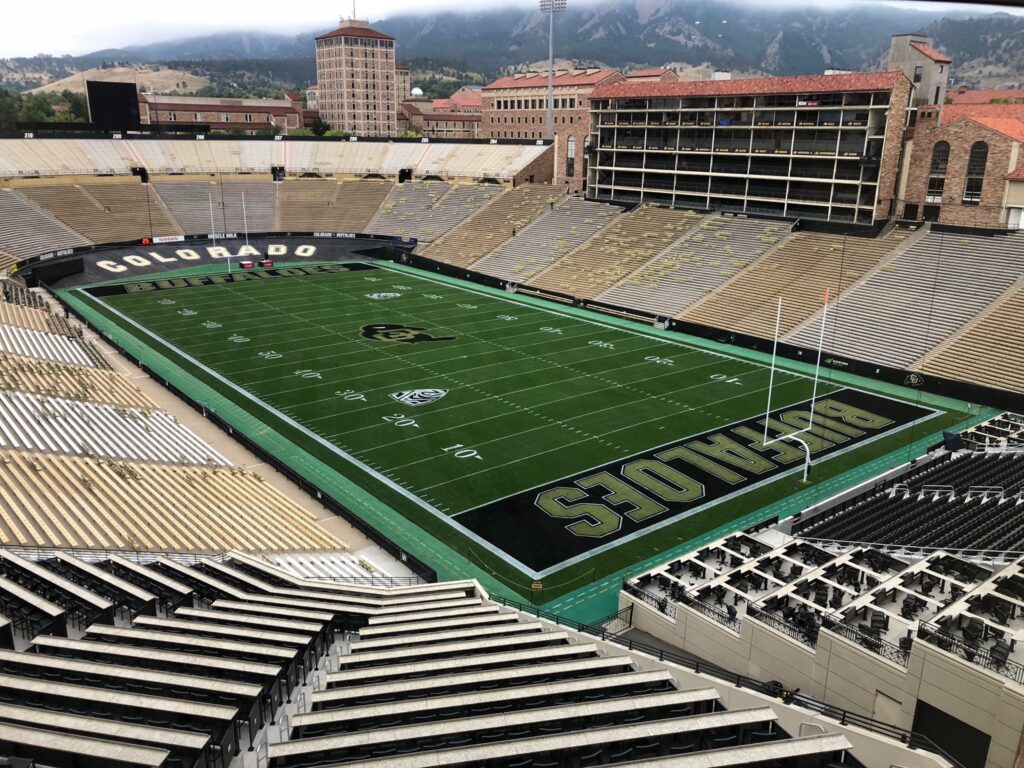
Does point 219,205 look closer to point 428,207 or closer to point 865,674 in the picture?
point 428,207

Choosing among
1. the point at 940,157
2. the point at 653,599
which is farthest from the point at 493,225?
the point at 653,599

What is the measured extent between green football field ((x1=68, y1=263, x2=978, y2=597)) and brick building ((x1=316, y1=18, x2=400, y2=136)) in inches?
4469

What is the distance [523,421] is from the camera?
26.9 metres

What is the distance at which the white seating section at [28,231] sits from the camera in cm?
4809

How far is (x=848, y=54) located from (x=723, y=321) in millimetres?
37586

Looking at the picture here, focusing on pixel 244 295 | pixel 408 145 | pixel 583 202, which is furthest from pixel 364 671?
pixel 408 145

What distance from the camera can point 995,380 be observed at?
1149 inches

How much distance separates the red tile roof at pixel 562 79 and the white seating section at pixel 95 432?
7522 cm

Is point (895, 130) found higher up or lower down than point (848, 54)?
lower down

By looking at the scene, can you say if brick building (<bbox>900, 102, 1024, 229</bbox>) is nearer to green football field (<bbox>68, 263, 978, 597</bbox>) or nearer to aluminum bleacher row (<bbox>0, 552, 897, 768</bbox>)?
green football field (<bbox>68, 263, 978, 597</bbox>)

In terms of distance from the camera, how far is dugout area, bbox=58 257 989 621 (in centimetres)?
1975

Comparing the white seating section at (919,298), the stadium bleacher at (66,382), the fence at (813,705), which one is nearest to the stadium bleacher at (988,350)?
the white seating section at (919,298)

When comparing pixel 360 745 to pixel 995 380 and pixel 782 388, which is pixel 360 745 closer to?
pixel 782 388

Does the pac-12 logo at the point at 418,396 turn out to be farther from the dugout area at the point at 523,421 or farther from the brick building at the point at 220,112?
the brick building at the point at 220,112
